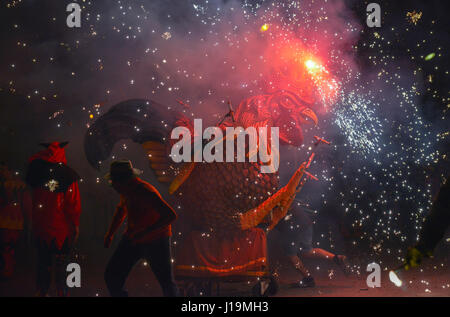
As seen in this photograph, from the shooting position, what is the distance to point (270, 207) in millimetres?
4742

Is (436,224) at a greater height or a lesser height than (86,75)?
lesser

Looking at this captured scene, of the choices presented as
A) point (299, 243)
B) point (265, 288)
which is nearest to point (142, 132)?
point (265, 288)

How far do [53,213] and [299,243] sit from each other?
10.4 ft

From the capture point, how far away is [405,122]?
6871 mm

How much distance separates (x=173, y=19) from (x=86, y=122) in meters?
2.05

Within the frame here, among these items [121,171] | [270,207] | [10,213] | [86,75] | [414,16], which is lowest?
[10,213]

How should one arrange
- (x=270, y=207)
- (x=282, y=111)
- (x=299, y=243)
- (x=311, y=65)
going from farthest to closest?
1. (x=311, y=65)
2. (x=299, y=243)
3. (x=282, y=111)
4. (x=270, y=207)

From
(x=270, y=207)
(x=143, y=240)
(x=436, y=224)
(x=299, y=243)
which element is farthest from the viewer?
(x=299, y=243)

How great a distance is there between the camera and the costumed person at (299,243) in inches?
209

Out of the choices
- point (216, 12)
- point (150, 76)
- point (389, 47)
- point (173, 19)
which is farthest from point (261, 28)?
point (389, 47)

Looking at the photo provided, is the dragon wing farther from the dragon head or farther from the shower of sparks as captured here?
the shower of sparks

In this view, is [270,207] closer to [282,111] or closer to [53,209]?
[282,111]

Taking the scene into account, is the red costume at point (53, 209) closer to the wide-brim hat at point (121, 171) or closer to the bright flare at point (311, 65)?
the wide-brim hat at point (121, 171)

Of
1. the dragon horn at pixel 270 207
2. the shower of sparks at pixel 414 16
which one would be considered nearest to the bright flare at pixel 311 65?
the dragon horn at pixel 270 207
